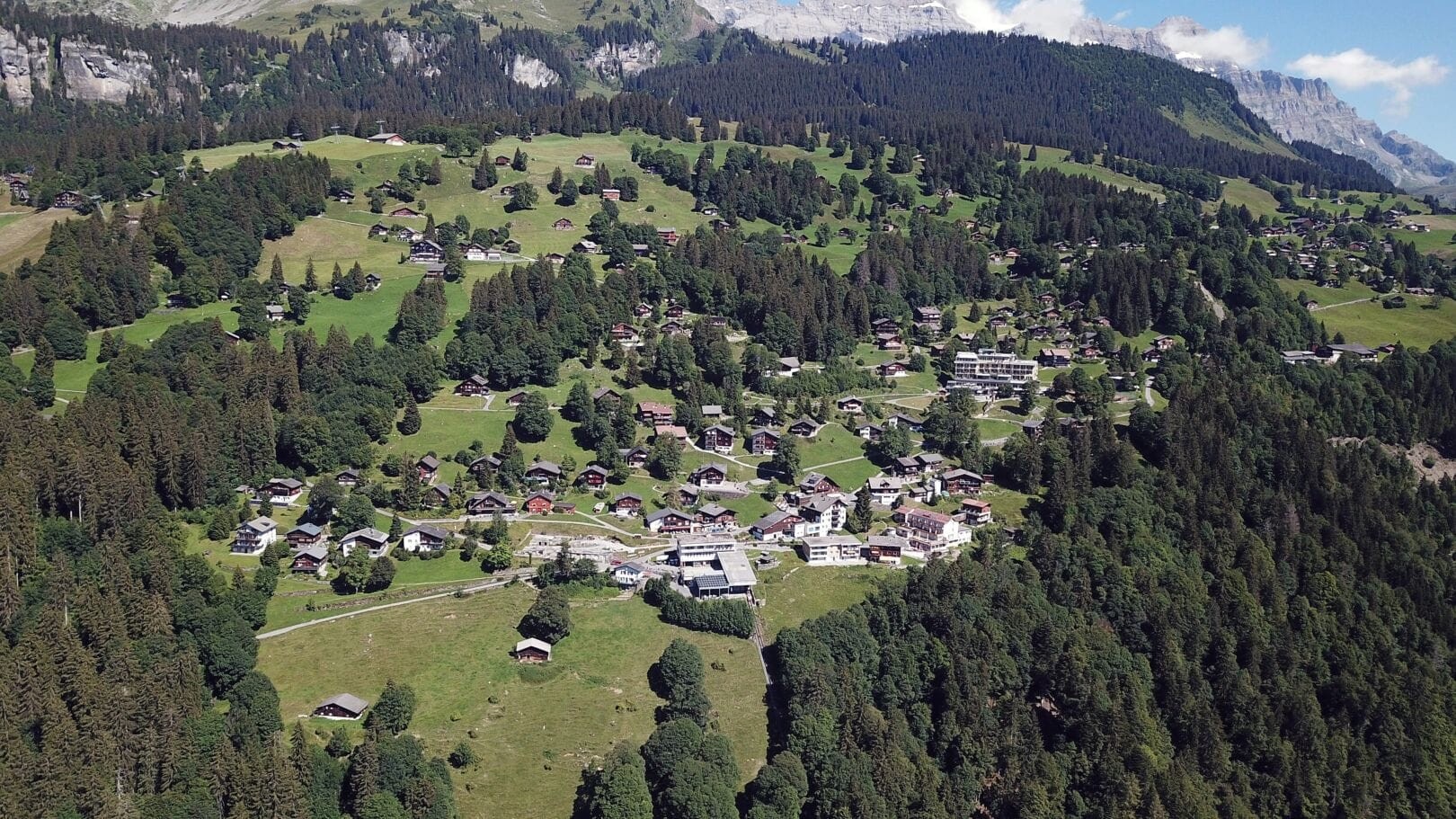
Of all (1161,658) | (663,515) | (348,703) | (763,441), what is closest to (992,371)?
(763,441)

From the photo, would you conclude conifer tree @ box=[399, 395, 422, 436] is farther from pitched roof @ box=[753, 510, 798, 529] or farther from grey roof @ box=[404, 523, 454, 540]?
pitched roof @ box=[753, 510, 798, 529]

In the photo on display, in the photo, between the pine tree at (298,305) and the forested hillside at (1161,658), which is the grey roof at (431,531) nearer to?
the forested hillside at (1161,658)

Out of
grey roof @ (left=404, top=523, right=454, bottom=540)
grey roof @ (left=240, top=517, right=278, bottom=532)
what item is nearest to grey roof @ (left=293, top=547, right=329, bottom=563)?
grey roof @ (left=240, top=517, right=278, bottom=532)

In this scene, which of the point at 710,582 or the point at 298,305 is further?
the point at 298,305

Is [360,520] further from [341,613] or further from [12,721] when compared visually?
[12,721]

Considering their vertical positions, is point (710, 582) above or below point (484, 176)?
below

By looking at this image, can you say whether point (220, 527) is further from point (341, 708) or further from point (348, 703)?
point (348, 703)

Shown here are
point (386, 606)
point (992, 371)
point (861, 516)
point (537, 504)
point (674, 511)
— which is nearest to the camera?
point (386, 606)
